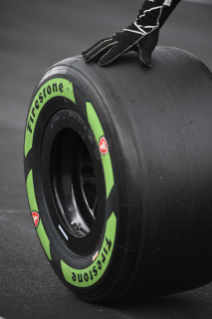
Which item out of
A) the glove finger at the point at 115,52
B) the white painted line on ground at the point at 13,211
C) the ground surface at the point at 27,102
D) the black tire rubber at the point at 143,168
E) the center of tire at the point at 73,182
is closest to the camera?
the black tire rubber at the point at 143,168

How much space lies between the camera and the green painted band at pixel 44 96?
214cm

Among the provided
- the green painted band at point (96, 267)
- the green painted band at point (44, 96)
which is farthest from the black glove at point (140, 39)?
the green painted band at point (96, 267)

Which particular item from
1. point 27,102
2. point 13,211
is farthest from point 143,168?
point 27,102

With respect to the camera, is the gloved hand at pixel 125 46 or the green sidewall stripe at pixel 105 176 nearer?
the green sidewall stripe at pixel 105 176

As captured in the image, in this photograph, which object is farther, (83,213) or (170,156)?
(83,213)

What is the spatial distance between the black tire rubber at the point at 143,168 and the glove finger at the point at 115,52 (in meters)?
0.04

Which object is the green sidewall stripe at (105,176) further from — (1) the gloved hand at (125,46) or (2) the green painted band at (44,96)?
(1) the gloved hand at (125,46)

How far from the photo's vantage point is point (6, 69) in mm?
8828

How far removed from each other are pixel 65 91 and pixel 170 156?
593 mm

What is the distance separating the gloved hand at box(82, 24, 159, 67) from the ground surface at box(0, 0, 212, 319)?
1148 millimetres

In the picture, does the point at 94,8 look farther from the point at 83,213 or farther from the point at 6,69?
the point at 83,213

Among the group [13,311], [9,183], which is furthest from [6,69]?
[13,311]

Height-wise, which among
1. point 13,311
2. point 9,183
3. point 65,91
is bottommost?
point 9,183

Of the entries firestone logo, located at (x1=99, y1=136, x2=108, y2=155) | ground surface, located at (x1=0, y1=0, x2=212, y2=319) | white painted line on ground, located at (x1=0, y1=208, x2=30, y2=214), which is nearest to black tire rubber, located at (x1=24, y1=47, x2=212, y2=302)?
firestone logo, located at (x1=99, y1=136, x2=108, y2=155)
